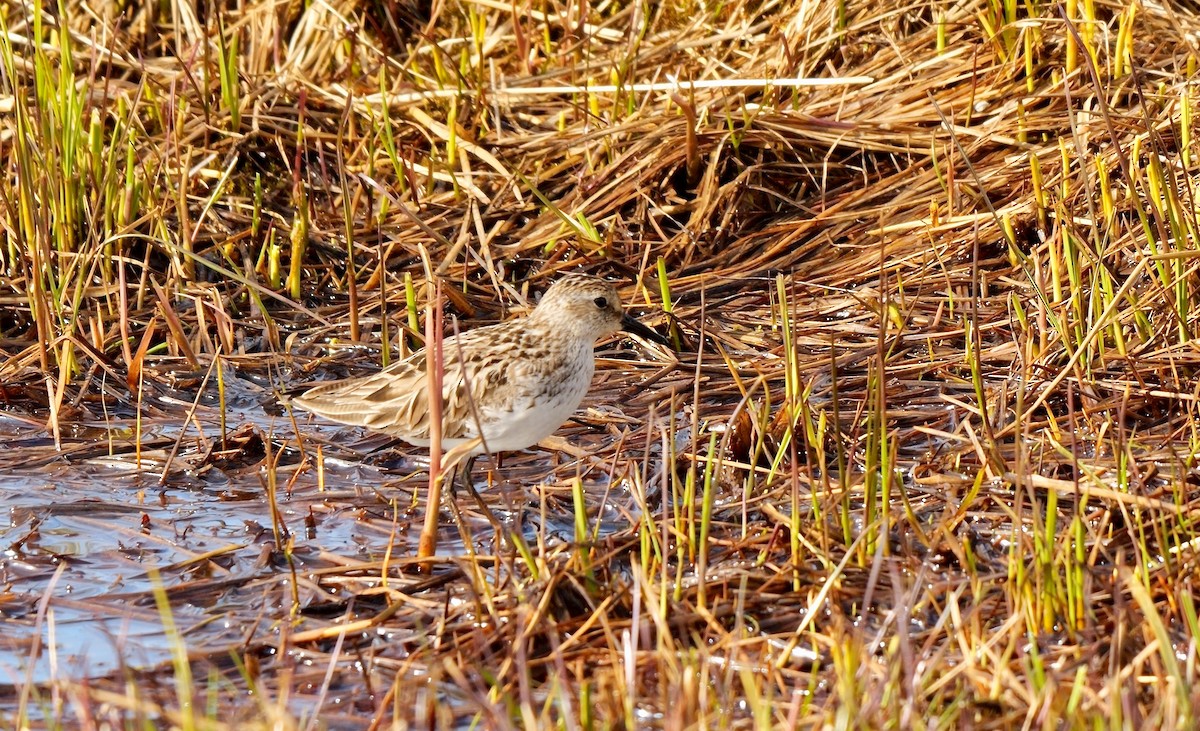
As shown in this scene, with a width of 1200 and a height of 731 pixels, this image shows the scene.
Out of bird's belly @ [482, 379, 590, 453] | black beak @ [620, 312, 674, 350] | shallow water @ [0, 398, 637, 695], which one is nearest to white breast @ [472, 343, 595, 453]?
bird's belly @ [482, 379, 590, 453]

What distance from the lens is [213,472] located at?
5.25m

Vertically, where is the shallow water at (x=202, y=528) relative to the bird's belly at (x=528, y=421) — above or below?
below

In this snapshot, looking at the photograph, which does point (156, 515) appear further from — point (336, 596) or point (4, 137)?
point (4, 137)

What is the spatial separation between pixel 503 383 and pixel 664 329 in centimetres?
128

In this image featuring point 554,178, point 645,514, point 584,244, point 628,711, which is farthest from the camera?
point 554,178

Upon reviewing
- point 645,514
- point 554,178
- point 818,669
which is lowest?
point 818,669

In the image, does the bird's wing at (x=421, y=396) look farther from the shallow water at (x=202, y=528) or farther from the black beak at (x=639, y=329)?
the black beak at (x=639, y=329)

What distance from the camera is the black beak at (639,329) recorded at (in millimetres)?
5547

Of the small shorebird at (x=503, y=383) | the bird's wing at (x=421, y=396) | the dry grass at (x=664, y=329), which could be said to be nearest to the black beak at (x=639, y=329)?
the small shorebird at (x=503, y=383)

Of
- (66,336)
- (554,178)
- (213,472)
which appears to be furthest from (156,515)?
(554,178)

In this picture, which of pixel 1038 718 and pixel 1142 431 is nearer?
pixel 1038 718

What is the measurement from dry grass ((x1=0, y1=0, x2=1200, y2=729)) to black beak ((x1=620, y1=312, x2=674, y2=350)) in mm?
177

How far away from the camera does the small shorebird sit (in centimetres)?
499

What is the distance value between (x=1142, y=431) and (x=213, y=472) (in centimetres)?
301
